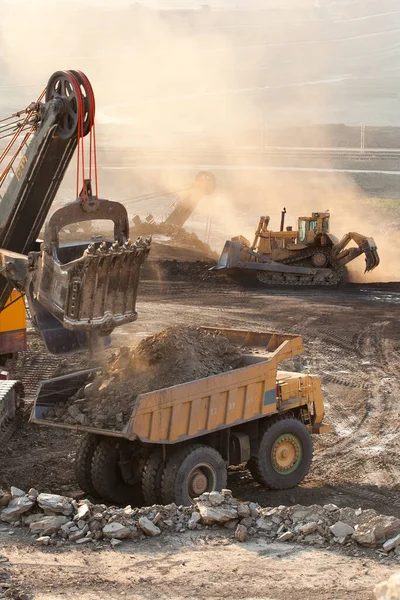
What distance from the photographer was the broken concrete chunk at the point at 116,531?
10.4 meters

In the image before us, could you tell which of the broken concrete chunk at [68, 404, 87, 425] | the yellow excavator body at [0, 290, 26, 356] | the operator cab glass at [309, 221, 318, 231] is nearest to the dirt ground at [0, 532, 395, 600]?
the broken concrete chunk at [68, 404, 87, 425]

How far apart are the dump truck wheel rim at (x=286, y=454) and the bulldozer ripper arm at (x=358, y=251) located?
1778 centimetres

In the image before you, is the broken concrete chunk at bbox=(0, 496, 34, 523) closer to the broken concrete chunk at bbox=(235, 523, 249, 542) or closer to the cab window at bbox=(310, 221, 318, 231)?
the broken concrete chunk at bbox=(235, 523, 249, 542)

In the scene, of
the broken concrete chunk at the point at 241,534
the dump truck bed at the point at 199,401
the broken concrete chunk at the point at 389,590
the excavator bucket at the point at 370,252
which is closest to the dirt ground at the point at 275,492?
the broken concrete chunk at the point at 241,534

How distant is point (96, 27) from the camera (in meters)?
105

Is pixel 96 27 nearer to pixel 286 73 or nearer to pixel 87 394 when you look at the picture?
pixel 286 73

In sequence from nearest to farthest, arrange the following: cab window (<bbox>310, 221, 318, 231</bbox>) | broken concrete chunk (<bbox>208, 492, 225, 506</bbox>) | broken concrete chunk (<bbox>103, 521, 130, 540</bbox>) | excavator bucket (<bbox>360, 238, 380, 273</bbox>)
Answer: broken concrete chunk (<bbox>103, 521, 130, 540</bbox>) < broken concrete chunk (<bbox>208, 492, 225, 506</bbox>) < excavator bucket (<bbox>360, 238, 380, 273</bbox>) < cab window (<bbox>310, 221, 318, 231</bbox>)

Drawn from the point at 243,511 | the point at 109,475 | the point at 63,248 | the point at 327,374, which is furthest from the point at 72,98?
the point at 327,374

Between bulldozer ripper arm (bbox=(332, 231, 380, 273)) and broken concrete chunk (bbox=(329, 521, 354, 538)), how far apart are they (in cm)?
2085

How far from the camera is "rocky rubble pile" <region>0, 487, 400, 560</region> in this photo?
10297mm

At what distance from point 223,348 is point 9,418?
13.3 feet

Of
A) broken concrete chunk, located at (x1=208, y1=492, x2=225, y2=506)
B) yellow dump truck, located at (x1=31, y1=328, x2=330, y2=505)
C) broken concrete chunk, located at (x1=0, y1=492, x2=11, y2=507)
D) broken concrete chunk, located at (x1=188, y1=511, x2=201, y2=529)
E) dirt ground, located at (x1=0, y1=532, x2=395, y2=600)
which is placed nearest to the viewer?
dirt ground, located at (x1=0, y1=532, x2=395, y2=600)

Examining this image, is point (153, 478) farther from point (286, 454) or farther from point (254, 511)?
point (286, 454)

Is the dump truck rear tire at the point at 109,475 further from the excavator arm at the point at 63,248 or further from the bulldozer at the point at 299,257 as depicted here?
the bulldozer at the point at 299,257
